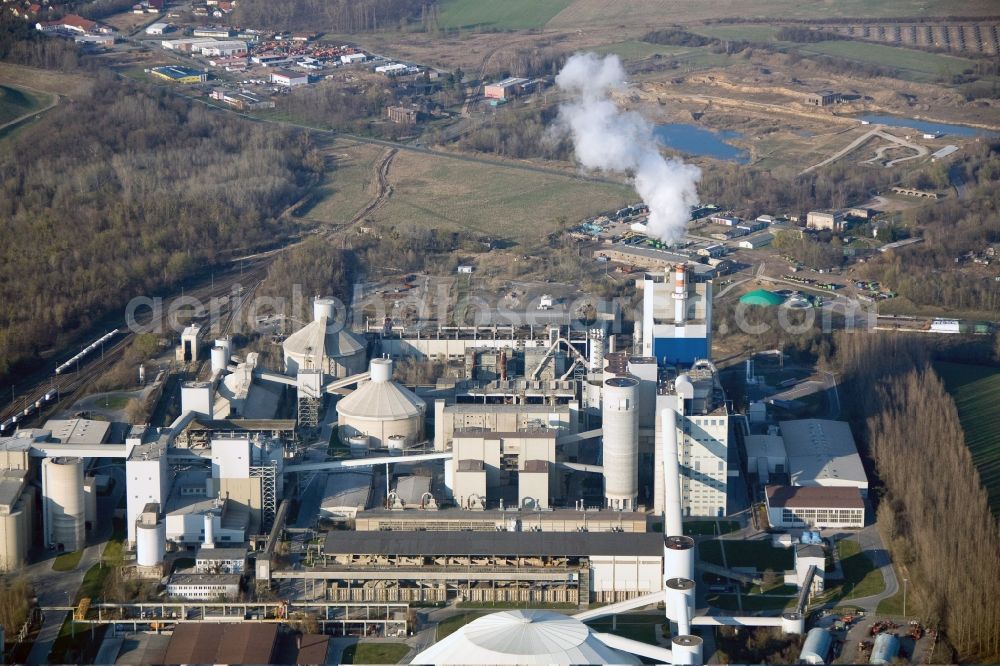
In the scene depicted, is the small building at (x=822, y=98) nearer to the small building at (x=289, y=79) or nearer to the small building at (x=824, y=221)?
the small building at (x=824, y=221)

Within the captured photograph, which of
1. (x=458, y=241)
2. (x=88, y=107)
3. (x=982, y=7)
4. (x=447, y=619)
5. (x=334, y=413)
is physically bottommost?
(x=447, y=619)

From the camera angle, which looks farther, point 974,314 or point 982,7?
point 982,7

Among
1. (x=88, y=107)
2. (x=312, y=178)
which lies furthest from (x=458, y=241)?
(x=88, y=107)

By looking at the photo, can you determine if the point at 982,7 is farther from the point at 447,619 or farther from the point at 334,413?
the point at 447,619

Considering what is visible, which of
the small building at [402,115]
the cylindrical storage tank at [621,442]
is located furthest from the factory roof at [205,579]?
the small building at [402,115]

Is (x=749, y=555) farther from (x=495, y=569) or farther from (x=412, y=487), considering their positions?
(x=412, y=487)

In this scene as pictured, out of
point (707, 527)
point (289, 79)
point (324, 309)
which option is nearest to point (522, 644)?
point (707, 527)
